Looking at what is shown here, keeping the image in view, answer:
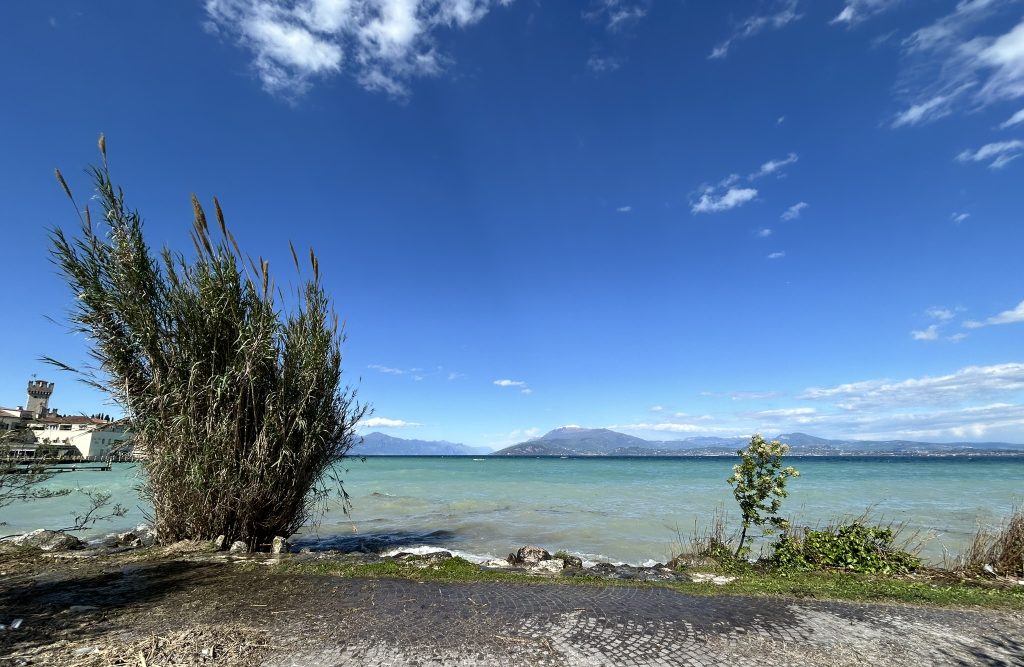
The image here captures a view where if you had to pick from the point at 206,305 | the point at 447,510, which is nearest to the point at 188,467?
the point at 206,305

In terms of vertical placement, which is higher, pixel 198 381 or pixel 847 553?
pixel 198 381

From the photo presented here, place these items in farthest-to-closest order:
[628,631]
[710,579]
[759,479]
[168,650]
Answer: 1. [759,479]
2. [710,579]
3. [628,631]
4. [168,650]

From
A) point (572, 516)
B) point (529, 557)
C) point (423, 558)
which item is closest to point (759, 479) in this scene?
point (529, 557)

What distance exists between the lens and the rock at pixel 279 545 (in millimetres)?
8390

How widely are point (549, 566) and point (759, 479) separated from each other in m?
4.17

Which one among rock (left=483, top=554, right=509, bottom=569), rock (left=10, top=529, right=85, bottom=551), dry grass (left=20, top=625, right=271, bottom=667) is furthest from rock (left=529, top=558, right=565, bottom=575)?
rock (left=10, top=529, right=85, bottom=551)

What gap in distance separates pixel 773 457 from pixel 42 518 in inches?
879

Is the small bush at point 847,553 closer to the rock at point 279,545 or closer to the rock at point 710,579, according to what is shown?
the rock at point 710,579

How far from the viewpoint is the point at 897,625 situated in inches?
204

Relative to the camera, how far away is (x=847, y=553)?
27.2ft

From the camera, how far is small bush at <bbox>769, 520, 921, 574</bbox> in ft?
→ 26.3

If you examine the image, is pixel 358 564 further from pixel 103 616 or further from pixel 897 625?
pixel 897 625

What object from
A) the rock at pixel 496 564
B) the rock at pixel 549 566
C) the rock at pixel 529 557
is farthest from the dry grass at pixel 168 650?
the rock at pixel 529 557

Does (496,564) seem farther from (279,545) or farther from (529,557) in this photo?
(279,545)
